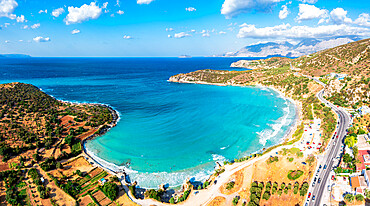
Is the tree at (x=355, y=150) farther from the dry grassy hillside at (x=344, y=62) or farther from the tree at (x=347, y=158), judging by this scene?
the dry grassy hillside at (x=344, y=62)

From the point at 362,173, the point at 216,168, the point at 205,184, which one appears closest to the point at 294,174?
the point at 362,173

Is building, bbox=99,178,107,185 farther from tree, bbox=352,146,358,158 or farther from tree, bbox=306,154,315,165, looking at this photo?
tree, bbox=352,146,358,158

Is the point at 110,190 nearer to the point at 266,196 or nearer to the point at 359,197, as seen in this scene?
the point at 266,196

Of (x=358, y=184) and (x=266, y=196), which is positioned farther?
(x=358, y=184)

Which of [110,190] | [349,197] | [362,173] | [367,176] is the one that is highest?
[367,176]

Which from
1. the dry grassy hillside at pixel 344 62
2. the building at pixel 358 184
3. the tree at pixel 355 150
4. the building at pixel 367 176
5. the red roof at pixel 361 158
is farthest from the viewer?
the dry grassy hillside at pixel 344 62

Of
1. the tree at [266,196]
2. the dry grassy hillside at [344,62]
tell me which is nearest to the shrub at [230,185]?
the tree at [266,196]

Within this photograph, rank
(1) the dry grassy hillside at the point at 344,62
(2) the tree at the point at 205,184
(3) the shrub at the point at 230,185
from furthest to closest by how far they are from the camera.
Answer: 1. (1) the dry grassy hillside at the point at 344,62
2. (2) the tree at the point at 205,184
3. (3) the shrub at the point at 230,185

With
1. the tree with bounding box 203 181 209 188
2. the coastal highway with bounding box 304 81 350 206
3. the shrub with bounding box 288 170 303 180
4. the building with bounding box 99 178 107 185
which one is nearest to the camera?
the coastal highway with bounding box 304 81 350 206

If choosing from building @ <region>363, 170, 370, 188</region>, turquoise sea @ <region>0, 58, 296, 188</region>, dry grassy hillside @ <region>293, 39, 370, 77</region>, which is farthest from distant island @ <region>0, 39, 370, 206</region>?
dry grassy hillside @ <region>293, 39, 370, 77</region>
